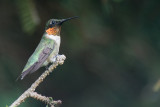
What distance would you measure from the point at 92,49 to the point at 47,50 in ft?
6.57

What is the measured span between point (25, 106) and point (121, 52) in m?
1.69

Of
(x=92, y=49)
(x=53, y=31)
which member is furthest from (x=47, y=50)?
(x=92, y=49)

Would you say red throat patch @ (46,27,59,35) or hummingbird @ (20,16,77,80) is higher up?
red throat patch @ (46,27,59,35)

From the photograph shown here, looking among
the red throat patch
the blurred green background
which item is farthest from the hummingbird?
the blurred green background

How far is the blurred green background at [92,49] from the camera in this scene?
4.29 metres

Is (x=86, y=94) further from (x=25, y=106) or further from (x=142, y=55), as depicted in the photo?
(x=25, y=106)

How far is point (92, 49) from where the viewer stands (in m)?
5.29

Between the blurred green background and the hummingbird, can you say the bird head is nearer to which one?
the hummingbird

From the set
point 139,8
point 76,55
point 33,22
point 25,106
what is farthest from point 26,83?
point 139,8

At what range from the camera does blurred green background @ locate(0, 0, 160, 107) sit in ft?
14.1

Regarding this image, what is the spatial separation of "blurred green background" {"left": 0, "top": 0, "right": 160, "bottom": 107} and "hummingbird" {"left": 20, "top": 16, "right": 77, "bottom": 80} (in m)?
0.30

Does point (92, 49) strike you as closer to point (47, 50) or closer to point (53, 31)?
point (53, 31)

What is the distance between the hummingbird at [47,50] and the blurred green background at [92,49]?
0.30 meters

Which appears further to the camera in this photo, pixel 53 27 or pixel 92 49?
pixel 92 49
